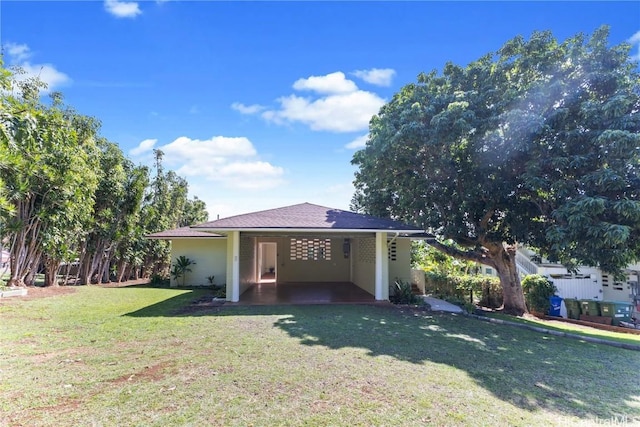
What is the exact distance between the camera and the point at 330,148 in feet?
54.7

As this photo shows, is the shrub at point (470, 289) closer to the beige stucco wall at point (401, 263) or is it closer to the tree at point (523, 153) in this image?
the tree at point (523, 153)

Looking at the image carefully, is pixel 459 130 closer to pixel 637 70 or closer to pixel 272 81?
pixel 637 70

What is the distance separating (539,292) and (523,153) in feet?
22.7

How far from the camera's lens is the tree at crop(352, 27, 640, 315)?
816 cm

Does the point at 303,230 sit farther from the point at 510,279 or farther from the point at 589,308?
the point at 589,308

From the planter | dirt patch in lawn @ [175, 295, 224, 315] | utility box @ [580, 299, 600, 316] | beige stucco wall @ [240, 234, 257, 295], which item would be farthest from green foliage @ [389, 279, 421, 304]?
the planter

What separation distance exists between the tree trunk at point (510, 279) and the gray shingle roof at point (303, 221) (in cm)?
368

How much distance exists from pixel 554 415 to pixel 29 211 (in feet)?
51.0

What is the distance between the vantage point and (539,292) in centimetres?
1339

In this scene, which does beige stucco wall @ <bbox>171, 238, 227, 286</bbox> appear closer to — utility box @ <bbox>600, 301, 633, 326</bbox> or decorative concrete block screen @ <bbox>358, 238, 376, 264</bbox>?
decorative concrete block screen @ <bbox>358, 238, 376, 264</bbox>

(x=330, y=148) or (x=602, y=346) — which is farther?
Answer: (x=330, y=148)

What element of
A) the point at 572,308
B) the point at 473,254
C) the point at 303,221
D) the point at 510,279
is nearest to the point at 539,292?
the point at 572,308

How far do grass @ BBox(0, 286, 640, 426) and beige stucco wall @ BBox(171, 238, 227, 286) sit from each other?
867 centimetres

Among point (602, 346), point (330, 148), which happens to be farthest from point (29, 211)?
point (602, 346)
